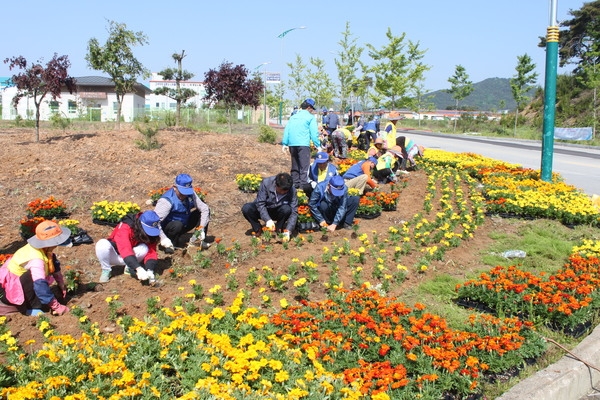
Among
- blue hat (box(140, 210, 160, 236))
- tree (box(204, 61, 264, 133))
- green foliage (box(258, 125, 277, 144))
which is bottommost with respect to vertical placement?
blue hat (box(140, 210, 160, 236))

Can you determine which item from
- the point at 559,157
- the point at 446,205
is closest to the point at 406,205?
the point at 446,205

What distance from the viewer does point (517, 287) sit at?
5184mm

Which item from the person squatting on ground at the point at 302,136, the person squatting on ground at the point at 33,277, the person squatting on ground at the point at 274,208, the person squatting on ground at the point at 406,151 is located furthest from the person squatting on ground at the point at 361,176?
the person squatting on ground at the point at 33,277

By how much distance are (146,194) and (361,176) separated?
3655 mm

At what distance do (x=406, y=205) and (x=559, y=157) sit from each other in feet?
42.6

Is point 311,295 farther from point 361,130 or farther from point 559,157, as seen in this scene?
point 559,157

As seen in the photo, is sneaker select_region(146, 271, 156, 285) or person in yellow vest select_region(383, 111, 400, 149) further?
person in yellow vest select_region(383, 111, 400, 149)

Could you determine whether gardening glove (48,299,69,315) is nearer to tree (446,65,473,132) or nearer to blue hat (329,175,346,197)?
blue hat (329,175,346,197)

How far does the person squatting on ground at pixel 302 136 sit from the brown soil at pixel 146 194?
1014 mm

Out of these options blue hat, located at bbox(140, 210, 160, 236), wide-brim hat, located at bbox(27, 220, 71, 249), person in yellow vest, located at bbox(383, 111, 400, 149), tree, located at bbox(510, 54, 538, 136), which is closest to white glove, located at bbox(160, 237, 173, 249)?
blue hat, located at bbox(140, 210, 160, 236)

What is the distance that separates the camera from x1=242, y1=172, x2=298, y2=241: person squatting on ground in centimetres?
707

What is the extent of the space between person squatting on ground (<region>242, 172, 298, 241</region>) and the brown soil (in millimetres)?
299

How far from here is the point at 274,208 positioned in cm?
730

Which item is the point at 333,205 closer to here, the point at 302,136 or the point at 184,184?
the point at 302,136
